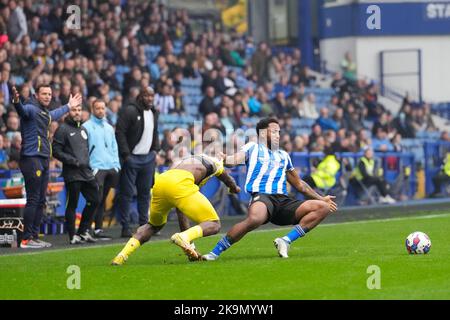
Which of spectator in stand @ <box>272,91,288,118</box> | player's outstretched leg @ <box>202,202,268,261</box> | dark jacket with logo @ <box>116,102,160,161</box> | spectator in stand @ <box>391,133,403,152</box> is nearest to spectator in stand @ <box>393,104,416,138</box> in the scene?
spectator in stand @ <box>391,133,403,152</box>

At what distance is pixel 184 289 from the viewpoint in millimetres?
10781

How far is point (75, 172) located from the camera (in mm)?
16609

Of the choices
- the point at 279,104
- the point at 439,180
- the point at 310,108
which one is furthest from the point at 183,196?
the point at 310,108

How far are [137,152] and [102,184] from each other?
70cm

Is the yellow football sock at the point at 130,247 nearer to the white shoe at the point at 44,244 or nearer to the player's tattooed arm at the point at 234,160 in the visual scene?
the player's tattooed arm at the point at 234,160

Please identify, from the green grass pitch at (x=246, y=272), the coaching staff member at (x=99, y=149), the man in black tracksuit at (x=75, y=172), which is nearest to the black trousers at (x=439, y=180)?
the green grass pitch at (x=246, y=272)

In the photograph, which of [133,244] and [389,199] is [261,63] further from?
[133,244]

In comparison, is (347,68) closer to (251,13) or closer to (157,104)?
(251,13)

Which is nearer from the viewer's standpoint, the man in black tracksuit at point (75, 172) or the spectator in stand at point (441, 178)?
the man in black tracksuit at point (75, 172)

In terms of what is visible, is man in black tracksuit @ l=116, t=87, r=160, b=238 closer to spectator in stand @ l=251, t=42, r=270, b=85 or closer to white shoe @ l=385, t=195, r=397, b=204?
white shoe @ l=385, t=195, r=397, b=204

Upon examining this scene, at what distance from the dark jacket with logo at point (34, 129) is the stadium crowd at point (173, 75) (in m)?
3.77

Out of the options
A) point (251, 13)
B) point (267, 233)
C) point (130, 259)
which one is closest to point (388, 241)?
point (267, 233)

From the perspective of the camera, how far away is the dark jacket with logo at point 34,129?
15898 millimetres

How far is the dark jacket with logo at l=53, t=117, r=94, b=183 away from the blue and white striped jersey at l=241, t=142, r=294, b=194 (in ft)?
11.6
